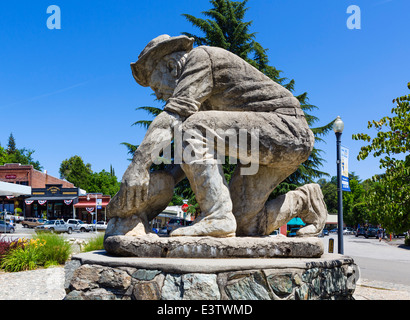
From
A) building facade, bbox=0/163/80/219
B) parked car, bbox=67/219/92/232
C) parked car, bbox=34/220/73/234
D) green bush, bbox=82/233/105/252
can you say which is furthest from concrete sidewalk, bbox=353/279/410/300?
building facade, bbox=0/163/80/219

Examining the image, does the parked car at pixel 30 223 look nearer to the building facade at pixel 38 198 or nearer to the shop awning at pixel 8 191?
the building facade at pixel 38 198

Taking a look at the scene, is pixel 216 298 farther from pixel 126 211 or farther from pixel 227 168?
pixel 227 168

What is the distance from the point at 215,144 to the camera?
3.64m

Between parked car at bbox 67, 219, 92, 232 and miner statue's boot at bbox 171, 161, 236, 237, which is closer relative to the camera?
miner statue's boot at bbox 171, 161, 236, 237

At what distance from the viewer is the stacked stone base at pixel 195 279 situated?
2.84m

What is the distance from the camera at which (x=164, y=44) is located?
4035 mm

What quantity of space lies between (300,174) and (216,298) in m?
12.0

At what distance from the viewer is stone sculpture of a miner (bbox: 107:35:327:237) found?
355cm

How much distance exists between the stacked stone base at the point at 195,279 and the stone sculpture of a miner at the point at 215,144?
514mm

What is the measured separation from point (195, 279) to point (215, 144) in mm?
1372

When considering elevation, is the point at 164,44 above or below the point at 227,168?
above

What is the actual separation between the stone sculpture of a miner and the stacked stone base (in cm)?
51

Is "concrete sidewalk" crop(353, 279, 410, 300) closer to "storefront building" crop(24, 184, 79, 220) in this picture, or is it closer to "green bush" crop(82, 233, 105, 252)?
"green bush" crop(82, 233, 105, 252)
